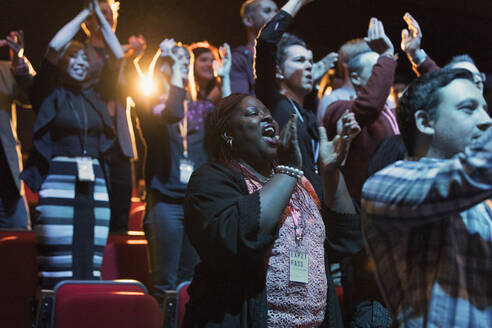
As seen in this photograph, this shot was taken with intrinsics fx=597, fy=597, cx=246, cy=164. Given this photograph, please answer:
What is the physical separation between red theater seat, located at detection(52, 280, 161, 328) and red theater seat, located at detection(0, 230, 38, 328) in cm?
69

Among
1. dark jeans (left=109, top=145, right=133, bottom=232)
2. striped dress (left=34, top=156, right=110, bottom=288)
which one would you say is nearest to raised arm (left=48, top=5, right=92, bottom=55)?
striped dress (left=34, top=156, right=110, bottom=288)

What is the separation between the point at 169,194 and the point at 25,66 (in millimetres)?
1053

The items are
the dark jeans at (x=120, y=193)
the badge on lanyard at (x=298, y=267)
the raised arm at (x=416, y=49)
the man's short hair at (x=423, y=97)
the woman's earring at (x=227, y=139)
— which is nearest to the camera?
the man's short hair at (x=423, y=97)

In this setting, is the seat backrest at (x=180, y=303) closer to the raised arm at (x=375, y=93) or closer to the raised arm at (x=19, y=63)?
the raised arm at (x=375, y=93)

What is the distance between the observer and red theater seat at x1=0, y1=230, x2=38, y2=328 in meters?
2.79

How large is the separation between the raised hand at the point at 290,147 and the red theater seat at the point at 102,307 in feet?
2.94

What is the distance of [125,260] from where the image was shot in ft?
11.0

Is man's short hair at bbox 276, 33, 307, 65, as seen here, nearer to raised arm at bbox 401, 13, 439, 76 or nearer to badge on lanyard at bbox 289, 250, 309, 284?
raised arm at bbox 401, 13, 439, 76

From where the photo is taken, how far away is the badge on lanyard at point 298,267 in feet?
5.61

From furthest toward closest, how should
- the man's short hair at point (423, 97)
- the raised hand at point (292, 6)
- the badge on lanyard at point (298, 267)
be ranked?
the raised hand at point (292, 6)
the badge on lanyard at point (298, 267)
the man's short hair at point (423, 97)

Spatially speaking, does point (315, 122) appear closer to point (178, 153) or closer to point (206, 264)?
point (178, 153)

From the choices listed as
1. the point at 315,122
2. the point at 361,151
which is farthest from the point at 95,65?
the point at 361,151

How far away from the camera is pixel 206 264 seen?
1729 millimetres

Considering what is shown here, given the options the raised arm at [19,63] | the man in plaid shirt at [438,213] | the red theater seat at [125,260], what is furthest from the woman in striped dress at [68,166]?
the man in plaid shirt at [438,213]
